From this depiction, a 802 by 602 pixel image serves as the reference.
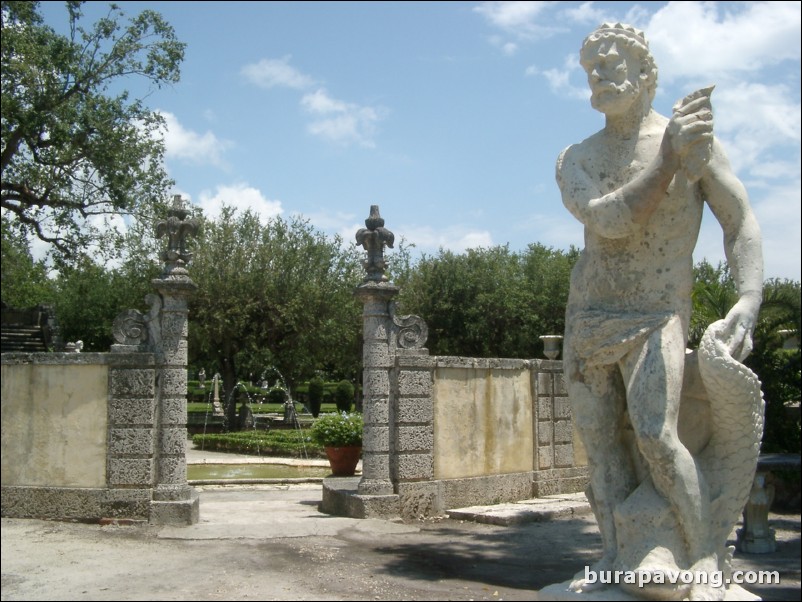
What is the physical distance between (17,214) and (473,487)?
14.0 metres

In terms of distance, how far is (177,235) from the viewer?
9828 mm

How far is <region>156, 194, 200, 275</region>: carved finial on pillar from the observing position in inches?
381

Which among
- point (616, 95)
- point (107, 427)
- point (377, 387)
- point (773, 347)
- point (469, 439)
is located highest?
point (616, 95)

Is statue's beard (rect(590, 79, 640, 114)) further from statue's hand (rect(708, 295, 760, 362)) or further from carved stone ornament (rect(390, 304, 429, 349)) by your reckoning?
carved stone ornament (rect(390, 304, 429, 349))

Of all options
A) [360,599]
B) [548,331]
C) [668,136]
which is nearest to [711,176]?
[668,136]

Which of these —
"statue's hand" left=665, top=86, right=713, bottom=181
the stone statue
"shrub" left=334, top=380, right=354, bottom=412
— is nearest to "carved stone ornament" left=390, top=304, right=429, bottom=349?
the stone statue

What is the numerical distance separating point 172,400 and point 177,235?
6.54 feet

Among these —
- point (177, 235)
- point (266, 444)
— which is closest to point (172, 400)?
point (177, 235)

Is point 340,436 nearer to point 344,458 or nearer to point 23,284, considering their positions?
point 344,458

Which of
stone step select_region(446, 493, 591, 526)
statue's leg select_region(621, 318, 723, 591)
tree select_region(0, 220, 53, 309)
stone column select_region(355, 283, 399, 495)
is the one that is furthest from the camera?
tree select_region(0, 220, 53, 309)

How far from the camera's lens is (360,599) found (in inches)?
228

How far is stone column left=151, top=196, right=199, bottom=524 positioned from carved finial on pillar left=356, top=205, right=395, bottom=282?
2.17 meters

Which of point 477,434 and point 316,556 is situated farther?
point 477,434

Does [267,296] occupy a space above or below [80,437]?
above
